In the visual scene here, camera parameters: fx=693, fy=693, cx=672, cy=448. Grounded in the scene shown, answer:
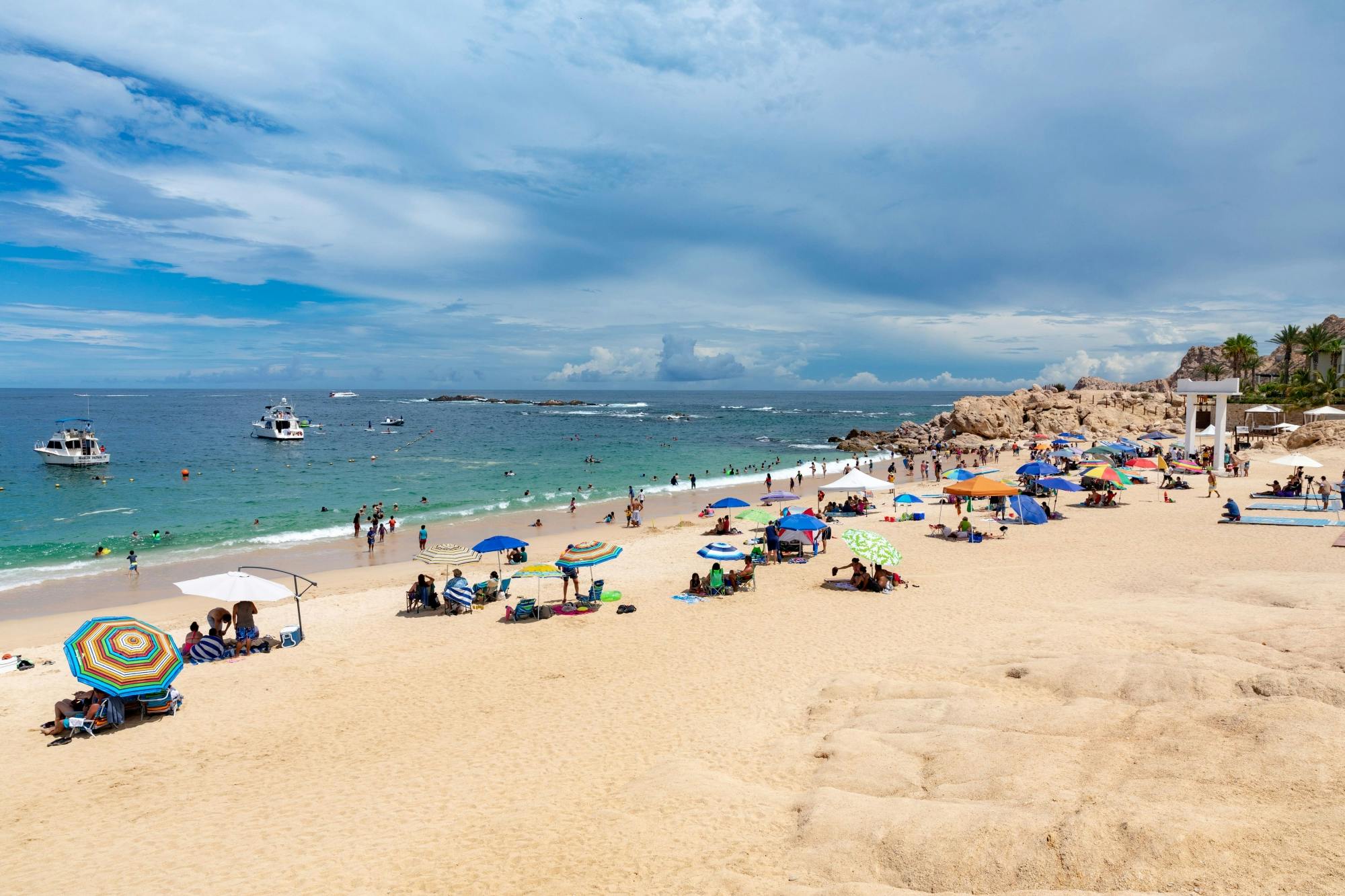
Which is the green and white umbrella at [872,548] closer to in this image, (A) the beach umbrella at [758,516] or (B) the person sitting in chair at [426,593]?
(A) the beach umbrella at [758,516]

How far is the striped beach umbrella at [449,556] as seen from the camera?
17734 millimetres

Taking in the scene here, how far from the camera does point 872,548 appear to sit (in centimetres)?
1683

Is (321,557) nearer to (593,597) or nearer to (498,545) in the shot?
(498,545)

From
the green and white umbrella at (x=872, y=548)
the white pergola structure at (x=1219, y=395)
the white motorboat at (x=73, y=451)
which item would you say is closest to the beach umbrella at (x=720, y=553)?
the green and white umbrella at (x=872, y=548)

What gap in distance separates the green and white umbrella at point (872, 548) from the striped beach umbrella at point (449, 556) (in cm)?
945

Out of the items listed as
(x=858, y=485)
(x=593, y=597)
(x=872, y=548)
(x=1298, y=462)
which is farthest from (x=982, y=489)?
(x=1298, y=462)

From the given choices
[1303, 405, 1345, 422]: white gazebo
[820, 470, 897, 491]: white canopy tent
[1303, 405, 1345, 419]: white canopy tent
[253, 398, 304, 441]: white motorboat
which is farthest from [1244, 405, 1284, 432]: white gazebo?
[253, 398, 304, 441]: white motorboat

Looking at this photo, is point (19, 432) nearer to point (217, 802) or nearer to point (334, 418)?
point (334, 418)

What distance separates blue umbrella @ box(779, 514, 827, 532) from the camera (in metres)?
19.9

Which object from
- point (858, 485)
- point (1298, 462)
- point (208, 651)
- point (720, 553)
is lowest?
point (208, 651)

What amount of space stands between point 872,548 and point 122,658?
585 inches

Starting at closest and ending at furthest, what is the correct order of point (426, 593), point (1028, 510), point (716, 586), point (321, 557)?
point (426, 593), point (716, 586), point (1028, 510), point (321, 557)

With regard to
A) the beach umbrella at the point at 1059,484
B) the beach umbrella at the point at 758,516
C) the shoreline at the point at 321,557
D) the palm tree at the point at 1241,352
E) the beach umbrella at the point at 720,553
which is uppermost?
the palm tree at the point at 1241,352

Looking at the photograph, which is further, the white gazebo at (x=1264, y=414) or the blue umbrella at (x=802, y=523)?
the white gazebo at (x=1264, y=414)
